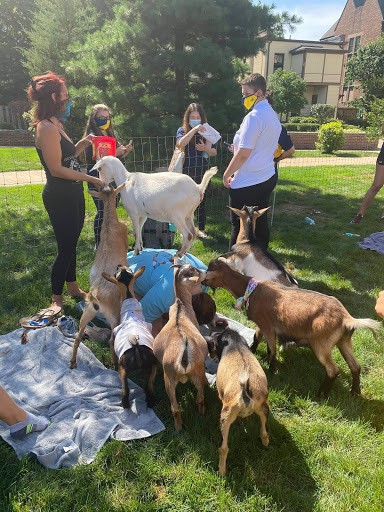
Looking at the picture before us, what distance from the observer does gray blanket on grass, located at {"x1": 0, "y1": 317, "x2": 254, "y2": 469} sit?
2654 mm

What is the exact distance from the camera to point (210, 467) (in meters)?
2.50

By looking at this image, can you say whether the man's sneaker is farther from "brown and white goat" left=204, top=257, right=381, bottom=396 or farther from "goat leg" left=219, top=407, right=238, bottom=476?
"goat leg" left=219, top=407, right=238, bottom=476

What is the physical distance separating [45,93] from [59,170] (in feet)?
2.56

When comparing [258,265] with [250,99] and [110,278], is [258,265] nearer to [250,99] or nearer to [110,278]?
[110,278]

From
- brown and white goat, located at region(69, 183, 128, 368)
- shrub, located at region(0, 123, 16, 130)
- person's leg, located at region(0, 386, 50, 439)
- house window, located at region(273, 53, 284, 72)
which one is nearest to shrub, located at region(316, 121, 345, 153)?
brown and white goat, located at region(69, 183, 128, 368)

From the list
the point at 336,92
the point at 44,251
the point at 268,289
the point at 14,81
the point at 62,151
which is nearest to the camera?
the point at 268,289

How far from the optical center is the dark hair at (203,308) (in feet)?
12.1

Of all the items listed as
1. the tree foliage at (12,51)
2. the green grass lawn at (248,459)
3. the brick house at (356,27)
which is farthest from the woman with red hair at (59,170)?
the brick house at (356,27)

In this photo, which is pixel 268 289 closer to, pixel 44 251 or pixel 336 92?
pixel 44 251

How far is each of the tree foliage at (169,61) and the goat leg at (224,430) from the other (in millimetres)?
6649

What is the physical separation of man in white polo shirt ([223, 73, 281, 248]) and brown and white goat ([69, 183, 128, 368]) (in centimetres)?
145

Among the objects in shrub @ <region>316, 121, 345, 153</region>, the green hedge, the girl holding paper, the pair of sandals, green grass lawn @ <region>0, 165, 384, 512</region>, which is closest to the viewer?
green grass lawn @ <region>0, 165, 384, 512</region>

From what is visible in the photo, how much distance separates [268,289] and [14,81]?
2904cm

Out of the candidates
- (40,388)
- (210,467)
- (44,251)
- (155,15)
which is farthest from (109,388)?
(155,15)
